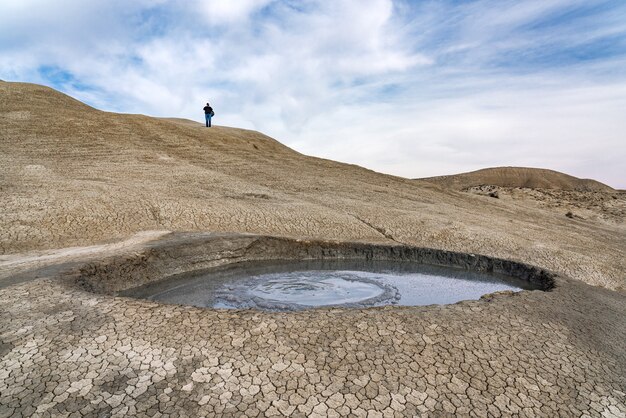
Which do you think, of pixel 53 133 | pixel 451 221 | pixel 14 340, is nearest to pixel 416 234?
pixel 451 221

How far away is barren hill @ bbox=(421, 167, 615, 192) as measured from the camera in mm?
66500

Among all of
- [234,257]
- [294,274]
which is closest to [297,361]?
[294,274]

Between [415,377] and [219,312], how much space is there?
2.99m

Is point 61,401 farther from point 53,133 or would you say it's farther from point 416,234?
point 53,133

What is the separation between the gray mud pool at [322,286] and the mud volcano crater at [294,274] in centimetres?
2

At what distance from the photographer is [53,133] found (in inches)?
1003

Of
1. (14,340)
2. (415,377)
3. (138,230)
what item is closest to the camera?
(415,377)

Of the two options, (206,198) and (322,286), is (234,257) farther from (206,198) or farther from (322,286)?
(206,198)

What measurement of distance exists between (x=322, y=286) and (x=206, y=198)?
8.96 meters

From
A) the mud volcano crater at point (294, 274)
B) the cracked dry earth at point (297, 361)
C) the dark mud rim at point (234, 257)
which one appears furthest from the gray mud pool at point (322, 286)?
the cracked dry earth at point (297, 361)

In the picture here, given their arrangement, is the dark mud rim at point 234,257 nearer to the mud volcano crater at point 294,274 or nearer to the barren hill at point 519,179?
the mud volcano crater at point 294,274

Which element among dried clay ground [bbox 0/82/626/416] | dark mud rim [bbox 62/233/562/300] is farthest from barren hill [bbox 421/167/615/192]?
dried clay ground [bbox 0/82/626/416]

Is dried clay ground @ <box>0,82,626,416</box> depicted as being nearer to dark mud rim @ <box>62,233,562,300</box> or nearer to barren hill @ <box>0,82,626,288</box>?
barren hill @ <box>0,82,626,288</box>

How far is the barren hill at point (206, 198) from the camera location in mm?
13711
